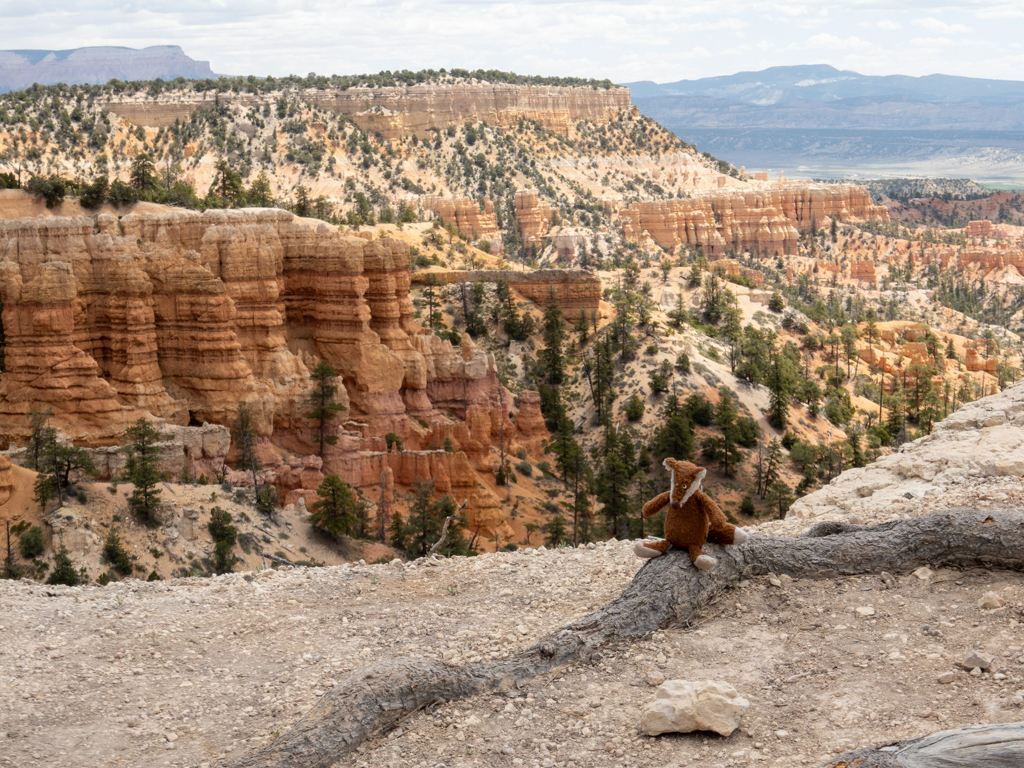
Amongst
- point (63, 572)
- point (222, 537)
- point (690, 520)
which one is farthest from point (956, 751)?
point (222, 537)

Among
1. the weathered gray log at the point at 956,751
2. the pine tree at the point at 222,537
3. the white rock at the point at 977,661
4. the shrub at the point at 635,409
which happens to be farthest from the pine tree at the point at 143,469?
the shrub at the point at 635,409

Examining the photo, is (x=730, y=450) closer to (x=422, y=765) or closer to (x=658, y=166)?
(x=422, y=765)

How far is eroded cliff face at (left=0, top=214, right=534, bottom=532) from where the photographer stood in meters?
35.2

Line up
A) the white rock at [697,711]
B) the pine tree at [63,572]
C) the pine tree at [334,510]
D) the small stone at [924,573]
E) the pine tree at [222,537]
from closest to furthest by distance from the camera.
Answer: the white rock at [697,711] < the small stone at [924,573] < the pine tree at [63,572] < the pine tree at [222,537] < the pine tree at [334,510]

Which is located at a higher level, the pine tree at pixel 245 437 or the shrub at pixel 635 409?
the pine tree at pixel 245 437

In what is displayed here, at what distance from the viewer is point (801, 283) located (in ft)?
466

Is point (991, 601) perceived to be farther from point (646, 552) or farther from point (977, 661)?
point (646, 552)

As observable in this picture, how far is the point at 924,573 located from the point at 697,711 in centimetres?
443

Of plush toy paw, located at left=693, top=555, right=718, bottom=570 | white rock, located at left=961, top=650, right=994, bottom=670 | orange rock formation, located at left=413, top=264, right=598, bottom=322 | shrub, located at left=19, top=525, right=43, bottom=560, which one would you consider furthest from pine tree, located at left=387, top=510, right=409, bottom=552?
orange rock formation, located at left=413, top=264, right=598, bottom=322

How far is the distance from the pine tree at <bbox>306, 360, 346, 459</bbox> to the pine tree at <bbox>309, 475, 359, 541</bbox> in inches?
185

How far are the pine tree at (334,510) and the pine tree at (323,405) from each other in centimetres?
469

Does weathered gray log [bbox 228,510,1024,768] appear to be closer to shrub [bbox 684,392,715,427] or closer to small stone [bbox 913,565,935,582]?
small stone [bbox 913,565,935,582]

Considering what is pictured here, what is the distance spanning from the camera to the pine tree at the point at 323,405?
131 feet

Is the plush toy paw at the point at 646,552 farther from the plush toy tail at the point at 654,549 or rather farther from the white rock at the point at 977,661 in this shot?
the white rock at the point at 977,661
